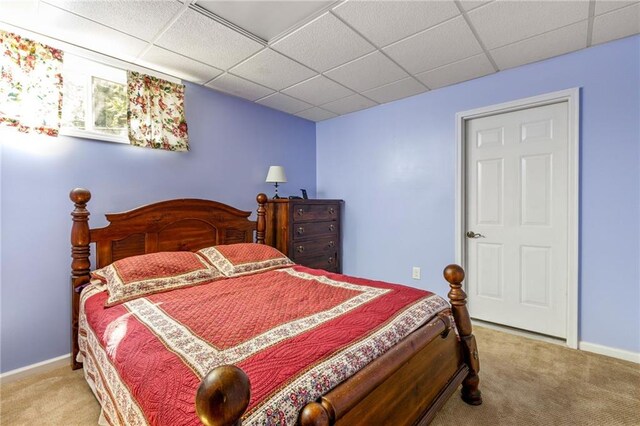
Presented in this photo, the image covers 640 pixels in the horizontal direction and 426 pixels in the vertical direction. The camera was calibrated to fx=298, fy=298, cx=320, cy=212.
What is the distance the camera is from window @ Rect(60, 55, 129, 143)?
2.26m

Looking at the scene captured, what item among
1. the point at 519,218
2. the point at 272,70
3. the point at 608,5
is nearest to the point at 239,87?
the point at 272,70

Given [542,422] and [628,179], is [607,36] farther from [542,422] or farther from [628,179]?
[542,422]

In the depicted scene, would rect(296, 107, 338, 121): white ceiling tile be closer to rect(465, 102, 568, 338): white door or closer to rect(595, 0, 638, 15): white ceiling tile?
rect(465, 102, 568, 338): white door

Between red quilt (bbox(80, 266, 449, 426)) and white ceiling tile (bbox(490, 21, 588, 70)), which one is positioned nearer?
red quilt (bbox(80, 266, 449, 426))

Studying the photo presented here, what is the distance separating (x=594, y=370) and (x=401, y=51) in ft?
8.96

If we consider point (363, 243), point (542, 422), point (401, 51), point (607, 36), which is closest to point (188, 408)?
point (542, 422)

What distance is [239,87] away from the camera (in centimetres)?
304

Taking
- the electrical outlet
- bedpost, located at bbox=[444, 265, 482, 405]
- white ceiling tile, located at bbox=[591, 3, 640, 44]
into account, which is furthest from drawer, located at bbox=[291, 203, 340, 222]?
white ceiling tile, located at bbox=[591, 3, 640, 44]

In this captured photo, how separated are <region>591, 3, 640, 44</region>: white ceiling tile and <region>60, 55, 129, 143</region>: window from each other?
3605 millimetres

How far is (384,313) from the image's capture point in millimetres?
1466

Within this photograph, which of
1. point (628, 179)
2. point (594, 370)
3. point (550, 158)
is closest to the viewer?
point (594, 370)

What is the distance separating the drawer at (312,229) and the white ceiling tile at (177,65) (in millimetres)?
1709

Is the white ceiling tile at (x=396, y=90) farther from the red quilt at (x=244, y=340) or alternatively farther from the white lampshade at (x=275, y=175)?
the red quilt at (x=244, y=340)

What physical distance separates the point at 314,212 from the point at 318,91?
1339mm
